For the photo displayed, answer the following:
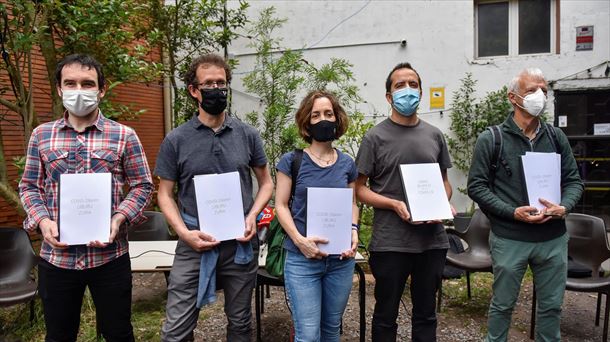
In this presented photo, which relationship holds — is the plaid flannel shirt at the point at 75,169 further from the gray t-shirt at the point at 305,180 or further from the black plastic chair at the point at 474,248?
the black plastic chair at the point at 474,248

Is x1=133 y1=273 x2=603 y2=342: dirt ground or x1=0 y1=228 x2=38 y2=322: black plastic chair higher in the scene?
x1=0 y1=228 x2=38 y2=322: black plastic chair

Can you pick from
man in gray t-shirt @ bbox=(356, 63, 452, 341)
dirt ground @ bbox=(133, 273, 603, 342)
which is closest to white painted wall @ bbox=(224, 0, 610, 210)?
dirt ground @ bbox=(133, 273, 603, 342)

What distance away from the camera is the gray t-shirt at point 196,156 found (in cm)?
225

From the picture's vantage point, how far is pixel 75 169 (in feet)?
7.21

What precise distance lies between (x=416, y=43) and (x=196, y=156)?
5.82m

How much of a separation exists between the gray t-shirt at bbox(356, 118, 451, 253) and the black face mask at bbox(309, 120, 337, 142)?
0.30m

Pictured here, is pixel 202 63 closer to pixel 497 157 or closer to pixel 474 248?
pixel 497 157

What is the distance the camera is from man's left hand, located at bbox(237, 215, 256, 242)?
226 cm

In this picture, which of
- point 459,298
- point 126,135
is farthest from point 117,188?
point 459,298

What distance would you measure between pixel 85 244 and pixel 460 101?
624cm

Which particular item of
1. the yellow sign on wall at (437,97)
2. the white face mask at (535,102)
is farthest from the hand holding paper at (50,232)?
the yellow sign on wall at (437,97)

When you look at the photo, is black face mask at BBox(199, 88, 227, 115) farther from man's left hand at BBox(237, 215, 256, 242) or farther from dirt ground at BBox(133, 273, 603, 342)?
dirt ground at BBox(133, 273, 603, 342)

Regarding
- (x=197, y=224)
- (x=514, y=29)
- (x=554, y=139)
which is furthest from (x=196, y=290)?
(x=514, y=29)

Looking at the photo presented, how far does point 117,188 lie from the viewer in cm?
231
